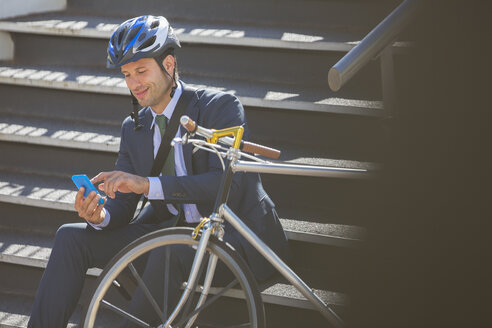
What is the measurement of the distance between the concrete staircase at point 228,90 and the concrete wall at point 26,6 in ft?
0.23

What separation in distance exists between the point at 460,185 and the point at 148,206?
2.40 meters

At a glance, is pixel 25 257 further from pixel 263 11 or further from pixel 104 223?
pixel 263 11

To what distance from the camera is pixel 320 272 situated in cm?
349

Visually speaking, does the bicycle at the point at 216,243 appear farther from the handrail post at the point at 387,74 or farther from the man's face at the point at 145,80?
the man's face at the point at 145,80

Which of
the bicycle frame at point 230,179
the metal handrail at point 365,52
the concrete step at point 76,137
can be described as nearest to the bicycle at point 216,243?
the bicycle frame at point 230,179

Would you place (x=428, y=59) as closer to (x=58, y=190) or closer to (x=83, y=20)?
(x=58, y=190)

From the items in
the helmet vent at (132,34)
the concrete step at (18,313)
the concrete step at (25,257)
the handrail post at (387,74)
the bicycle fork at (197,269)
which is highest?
the helmet vent at (132,34)

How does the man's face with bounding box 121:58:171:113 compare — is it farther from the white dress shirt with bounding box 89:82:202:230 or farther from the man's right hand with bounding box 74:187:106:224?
the man's right hand with bounding box 74:187:106:224

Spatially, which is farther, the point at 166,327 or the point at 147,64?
the point at 147,64

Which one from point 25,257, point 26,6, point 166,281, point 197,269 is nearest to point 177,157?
point 166,281

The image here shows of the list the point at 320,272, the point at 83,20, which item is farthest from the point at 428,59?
the point at 83,20

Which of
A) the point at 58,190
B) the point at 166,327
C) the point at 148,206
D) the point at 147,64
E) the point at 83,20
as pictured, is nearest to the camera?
the point at 166,327

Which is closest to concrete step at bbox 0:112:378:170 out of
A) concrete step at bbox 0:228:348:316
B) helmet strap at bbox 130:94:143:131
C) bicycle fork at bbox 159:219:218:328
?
concrete step at bbox 0:228:348:316

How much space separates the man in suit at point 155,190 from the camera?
2990mm
